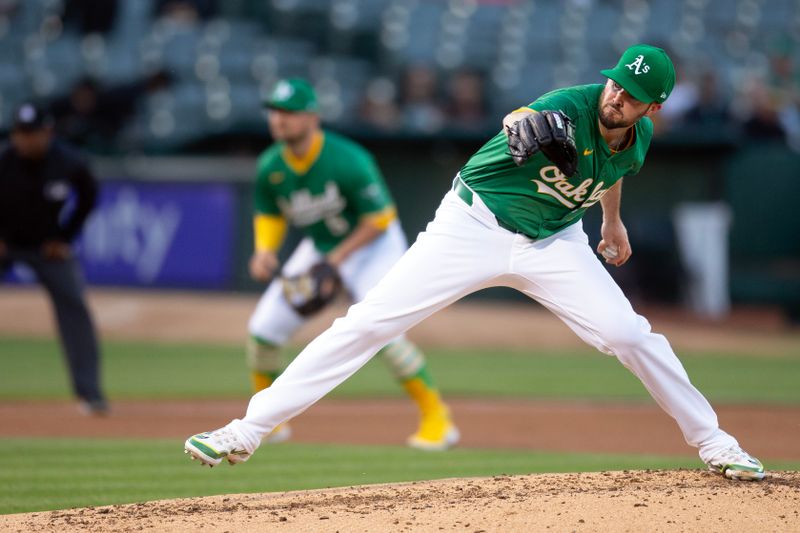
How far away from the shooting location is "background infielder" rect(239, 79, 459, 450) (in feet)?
24.5

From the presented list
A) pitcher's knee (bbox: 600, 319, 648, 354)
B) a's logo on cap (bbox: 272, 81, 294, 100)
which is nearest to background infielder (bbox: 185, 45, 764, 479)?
pitcher's knee (bbox: 600, 319, 648, 354)

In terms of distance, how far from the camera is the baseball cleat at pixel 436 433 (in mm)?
7492

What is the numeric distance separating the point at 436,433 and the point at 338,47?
1061cm

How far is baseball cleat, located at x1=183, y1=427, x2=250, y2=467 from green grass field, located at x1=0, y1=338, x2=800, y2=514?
2.84 ft

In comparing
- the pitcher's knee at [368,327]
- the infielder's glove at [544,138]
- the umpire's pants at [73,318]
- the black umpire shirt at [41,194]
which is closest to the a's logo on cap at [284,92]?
the black umpire shirt at [41,194]

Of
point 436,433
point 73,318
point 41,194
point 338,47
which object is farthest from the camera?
point 338,47

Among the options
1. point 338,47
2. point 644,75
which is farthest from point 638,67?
point 338,47

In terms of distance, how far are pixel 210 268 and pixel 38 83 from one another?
12.3 ft

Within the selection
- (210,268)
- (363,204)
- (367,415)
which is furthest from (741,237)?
(363,204)

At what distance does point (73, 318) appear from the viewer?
30.1ft

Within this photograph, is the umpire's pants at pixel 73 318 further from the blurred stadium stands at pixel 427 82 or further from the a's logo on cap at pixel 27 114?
the blurred stadium stands at pixel 427 82

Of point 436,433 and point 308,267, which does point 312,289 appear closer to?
point 308,267

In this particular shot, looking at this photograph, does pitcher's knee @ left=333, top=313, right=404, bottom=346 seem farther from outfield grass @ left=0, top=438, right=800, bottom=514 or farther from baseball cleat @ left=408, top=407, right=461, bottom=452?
baseball cleat @ left=408, top=407, right=461, bottom=452

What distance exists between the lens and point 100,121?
1498 cm
